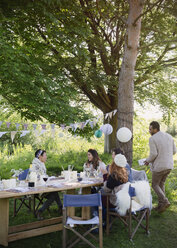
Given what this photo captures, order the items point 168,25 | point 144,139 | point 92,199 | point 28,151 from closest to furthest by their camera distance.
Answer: point 92,199 → point 168,25 → point 28,151 → point 144,139

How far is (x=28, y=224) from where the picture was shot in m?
4.39

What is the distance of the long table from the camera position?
383 centimetres

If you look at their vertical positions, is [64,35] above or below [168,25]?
below

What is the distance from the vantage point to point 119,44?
1021 centimetres

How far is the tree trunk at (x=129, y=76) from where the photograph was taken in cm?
618


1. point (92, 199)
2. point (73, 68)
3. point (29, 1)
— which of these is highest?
point (29, 1)

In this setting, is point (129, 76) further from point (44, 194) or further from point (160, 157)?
point (44, 194)

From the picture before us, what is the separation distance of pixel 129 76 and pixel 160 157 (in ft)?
6.60

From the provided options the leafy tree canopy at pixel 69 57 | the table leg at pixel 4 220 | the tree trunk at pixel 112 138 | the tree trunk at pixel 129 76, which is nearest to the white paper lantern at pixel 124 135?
the tree trunk at pixel 129 76

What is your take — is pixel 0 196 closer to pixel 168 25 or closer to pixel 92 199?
pixel 92 199

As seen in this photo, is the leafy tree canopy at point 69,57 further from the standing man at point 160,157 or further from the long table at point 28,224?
the long table at point 28,224

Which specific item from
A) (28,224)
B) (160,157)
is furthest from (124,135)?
(28,224)

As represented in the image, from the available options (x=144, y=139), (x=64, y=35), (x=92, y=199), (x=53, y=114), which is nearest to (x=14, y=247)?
(x=92, y=199)

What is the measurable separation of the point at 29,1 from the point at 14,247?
591 centimetres
